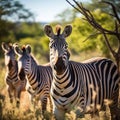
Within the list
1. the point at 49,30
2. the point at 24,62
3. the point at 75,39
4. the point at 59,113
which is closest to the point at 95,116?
the point at 59,113

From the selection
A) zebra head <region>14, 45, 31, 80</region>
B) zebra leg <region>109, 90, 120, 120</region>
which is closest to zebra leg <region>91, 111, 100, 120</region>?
zebra leg <region>109, 90, 120, 120</region>

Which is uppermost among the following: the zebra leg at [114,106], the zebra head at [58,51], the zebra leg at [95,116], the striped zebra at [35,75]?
the zebra head at [58,51]

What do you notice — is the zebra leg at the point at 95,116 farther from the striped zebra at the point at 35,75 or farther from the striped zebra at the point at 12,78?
the striped zebra at the point at 12,78

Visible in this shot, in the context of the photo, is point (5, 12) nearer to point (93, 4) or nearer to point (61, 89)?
point (93, 4)

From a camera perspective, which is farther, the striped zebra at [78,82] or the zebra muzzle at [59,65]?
the striped zebra at [78,82]

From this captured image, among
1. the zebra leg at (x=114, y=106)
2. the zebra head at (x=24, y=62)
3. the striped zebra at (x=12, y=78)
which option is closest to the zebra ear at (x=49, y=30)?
the zebra leg at (x=114, y=106)

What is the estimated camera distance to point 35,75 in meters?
9.65

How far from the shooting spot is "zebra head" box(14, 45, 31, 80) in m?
9.18

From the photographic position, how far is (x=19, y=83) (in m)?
11.3

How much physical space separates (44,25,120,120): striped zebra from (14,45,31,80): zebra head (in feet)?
7.49

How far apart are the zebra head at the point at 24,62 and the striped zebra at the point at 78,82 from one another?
7.49 feet

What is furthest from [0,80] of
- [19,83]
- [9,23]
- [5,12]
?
[9,23]

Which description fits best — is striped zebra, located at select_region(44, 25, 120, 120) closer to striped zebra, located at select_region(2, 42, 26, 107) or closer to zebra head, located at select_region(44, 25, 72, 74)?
zebra head, located at select_region(44, 25, 72, 74)

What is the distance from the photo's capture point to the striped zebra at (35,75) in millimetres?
9300
